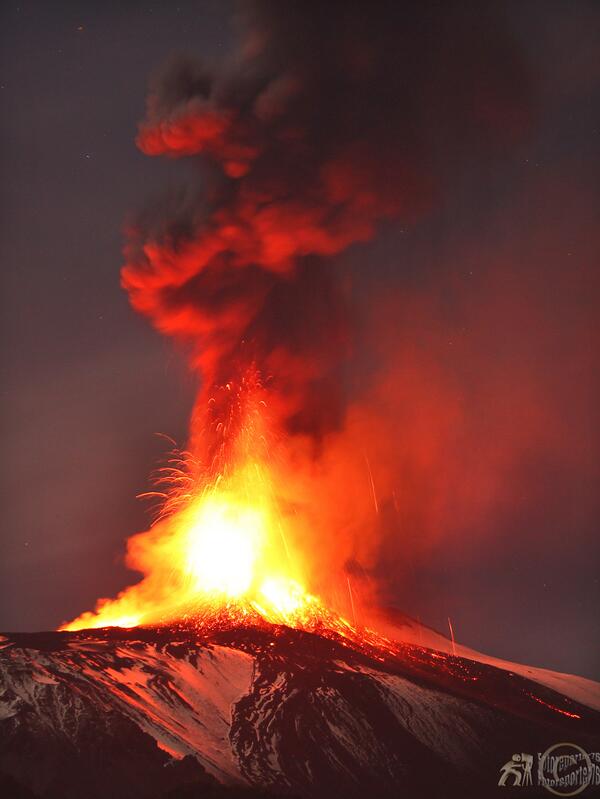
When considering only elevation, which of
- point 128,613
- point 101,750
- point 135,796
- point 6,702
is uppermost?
point 128,613

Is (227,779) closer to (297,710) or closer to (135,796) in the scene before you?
(135,796)

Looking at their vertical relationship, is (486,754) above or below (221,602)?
below

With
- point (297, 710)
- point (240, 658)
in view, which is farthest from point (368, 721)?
point (240, 658)

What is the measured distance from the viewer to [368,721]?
5091 centimetres

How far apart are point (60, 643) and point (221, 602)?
14.9 m

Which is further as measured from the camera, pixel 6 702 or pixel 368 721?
pixel 368 721

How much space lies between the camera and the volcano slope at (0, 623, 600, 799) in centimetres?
3928

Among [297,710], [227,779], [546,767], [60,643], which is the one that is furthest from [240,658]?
[546,767]

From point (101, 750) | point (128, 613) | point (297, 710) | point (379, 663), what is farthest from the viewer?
point (128, 613)

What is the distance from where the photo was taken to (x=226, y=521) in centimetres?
6312

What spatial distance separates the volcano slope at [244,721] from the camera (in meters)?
39.3

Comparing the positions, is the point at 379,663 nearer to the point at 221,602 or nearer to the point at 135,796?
the point at 221,602

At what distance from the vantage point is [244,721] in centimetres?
4828

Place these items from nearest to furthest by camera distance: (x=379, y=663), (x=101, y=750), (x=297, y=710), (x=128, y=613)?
(x=101, y=750) → (x=297, y=710) → (x=379, y=663) → (x=128, y=613)
